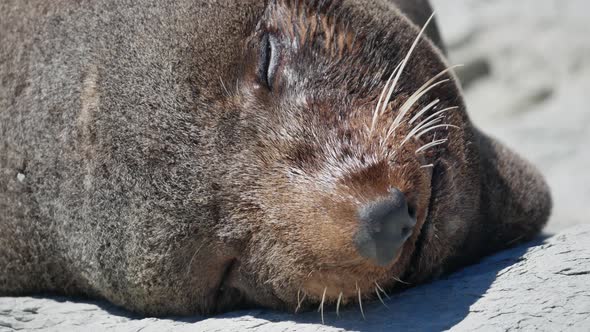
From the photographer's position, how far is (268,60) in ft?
12.7

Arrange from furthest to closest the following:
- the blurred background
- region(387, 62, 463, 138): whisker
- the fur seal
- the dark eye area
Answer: the blurred background < the dark eye area < region(387, 62, 463, 138): whisker < the fur seal

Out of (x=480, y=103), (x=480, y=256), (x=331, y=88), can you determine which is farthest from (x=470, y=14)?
(x=331, y=88)

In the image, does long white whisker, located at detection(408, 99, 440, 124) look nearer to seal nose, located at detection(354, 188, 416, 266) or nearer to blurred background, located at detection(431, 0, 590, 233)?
seal nose, located at detection(354, 188, 416, 266)

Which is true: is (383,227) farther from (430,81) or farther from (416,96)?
(430,81)

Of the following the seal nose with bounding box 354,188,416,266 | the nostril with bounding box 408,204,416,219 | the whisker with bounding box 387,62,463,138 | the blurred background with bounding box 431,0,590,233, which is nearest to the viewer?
the seal nose with bounding box 354,188,416,266

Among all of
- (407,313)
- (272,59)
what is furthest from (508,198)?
(272,59)

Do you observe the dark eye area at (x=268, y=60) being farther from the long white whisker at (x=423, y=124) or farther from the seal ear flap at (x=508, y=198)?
the seal ear flap at (x=508, y=198)

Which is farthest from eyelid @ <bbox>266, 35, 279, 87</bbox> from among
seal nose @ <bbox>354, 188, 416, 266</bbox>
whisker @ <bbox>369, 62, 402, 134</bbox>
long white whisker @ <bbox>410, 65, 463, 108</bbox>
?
seal nose @ <bbox>354, 188, 416, 266</bbox>

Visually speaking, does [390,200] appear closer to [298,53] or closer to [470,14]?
[298,53]

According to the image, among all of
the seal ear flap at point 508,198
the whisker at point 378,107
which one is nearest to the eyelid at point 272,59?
the whisker at point 378,107

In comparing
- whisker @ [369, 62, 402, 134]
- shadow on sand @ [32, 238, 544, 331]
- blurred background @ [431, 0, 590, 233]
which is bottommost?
shadow on sand @ [32, 238, 544, 331]

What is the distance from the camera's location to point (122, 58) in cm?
389

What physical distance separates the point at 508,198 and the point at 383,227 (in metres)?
1.51

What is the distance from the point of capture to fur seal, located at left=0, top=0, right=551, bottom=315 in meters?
3.47
